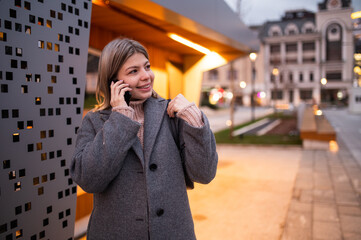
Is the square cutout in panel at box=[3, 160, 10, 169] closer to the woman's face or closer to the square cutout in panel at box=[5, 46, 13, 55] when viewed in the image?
the square cutout in panel at box=[5, 46, 13, 55]

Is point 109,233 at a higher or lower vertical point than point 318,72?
lower

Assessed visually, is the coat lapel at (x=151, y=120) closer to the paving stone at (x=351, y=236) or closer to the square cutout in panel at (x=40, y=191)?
the square cutout in panel at (x=40, y=191)

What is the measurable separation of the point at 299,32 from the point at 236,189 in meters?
67.7

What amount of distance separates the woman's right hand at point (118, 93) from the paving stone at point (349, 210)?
489 cm

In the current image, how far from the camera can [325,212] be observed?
528cm

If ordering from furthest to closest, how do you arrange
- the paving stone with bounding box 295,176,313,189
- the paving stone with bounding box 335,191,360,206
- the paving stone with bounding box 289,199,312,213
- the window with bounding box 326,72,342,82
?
1. the window with bounding box 326,72,342,82
2. the paving stone with bounding box 295,176,313,189
3. the paving stone with bounding box 335,191,360,206
4. the paving stone with bounding box 289,199,312,213

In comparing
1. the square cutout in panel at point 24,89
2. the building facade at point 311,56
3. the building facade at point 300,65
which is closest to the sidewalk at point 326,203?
the square cutout in panel at point 24,89

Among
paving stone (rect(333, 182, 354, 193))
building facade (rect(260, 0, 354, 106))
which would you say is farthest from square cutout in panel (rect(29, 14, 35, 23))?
building facade (rect(260, 0, 354, 106))

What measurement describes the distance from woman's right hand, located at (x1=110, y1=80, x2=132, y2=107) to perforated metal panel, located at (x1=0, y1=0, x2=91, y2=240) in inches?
29.1

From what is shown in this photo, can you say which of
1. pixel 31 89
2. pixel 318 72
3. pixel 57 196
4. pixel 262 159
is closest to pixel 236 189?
pixel 262 159

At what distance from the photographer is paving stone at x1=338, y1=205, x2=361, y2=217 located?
204 inches

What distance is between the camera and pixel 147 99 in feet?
6.41

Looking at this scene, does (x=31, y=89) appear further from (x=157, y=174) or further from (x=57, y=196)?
(x=157, y=174)

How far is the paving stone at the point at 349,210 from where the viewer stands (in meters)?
5.19
